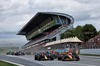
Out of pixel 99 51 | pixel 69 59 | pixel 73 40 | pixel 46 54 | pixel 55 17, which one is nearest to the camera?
pixel 69 59

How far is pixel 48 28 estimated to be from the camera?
80.6 metres

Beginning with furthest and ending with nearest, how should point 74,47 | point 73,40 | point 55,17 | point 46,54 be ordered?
1. point 55,17
2. point 73,40
3. point 74,47
4. point 46,54

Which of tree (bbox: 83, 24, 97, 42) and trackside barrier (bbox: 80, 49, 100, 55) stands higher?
tree (bbox: 83, 24, 97, 42)

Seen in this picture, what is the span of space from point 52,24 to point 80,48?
34.5 m

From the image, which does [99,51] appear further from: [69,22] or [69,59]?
[69,22]

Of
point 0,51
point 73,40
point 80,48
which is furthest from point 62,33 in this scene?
point 0,51

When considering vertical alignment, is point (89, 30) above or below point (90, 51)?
above

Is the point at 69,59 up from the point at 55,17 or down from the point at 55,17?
down

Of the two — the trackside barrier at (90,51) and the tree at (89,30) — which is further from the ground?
the tree at (89,30)

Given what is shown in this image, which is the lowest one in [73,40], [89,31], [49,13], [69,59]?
[69,59]

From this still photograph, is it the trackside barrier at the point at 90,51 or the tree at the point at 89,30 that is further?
the tree at the point at 89,30

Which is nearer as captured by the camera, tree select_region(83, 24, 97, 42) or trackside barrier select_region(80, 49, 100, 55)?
trackside barrier select_region(80, 49, 100, 55)

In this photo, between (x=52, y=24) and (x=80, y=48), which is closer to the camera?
(x=80, y=48)

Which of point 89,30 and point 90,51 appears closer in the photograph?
point 90,51
